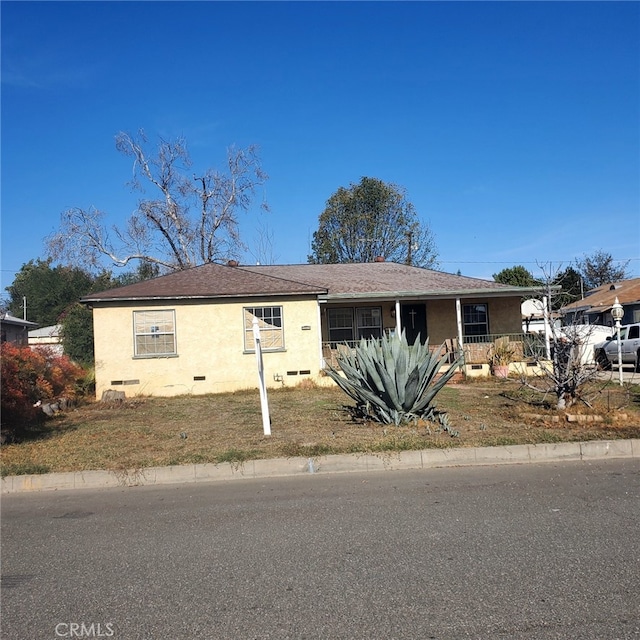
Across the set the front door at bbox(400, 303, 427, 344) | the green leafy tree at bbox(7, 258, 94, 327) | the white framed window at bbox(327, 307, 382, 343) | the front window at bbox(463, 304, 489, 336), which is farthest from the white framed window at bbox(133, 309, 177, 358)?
the green leafy tree at bbox(7, 258, 94, 327)

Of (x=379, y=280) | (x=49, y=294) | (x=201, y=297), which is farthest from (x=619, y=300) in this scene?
(x=49, y=294)

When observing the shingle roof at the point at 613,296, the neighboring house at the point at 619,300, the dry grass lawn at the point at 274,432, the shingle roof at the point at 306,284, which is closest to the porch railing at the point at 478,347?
the shingle roof at the point at 306,284

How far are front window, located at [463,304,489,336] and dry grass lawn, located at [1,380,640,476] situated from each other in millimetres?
7224

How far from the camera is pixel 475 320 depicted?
21406 mm

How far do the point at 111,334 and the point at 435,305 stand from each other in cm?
1072

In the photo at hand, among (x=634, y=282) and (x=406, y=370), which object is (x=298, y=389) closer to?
(x=406, y=370)

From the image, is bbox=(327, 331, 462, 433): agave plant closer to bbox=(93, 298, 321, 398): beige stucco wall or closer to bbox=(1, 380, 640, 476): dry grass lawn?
bbox=(1, 380, 640, 476): dry grass lawn

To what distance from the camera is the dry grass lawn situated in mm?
8336

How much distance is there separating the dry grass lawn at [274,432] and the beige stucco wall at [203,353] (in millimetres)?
2967

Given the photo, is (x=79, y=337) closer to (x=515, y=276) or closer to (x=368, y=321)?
(x=368, y=321)

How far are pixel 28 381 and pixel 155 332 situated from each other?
6.14 metres

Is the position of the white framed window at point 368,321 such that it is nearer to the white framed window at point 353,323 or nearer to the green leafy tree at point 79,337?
the white framed window at point 353,323

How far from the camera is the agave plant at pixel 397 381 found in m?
9.80
